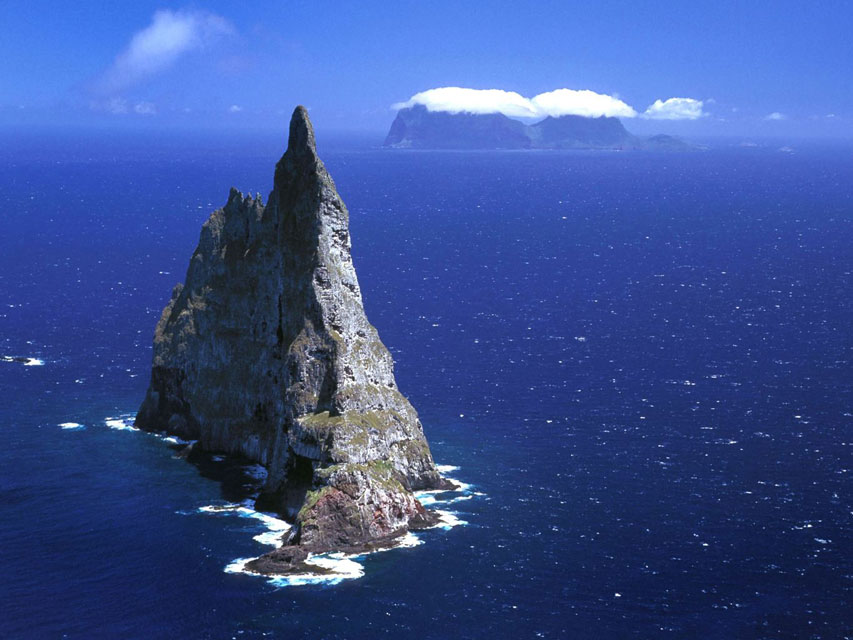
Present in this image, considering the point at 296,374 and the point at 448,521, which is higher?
the point at 296,374

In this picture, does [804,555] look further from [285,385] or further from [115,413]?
[115,413]

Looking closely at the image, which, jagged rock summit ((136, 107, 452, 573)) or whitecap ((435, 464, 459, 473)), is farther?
whitecap ((435, 464, 459, 473))

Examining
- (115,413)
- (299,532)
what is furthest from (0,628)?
(115,413)

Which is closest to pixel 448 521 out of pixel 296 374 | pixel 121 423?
pixel 296 374

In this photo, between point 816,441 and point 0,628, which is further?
point 816,441

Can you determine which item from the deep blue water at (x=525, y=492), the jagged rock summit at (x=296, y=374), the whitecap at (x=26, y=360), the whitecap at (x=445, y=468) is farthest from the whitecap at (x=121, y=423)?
the whitecap at (x=445, y=468)

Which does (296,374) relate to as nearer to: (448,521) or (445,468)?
→ (445,468)

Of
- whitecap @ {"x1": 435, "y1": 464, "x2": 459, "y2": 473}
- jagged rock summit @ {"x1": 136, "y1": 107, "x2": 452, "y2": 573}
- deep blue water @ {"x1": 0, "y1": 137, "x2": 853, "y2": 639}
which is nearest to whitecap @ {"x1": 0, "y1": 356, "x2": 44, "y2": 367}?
deep blue water @ {"x1": 0, "y1": 137, "x2": 853, "y2": 639}

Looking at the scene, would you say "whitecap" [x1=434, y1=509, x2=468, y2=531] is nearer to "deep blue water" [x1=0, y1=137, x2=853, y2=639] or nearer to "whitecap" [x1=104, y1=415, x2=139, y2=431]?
"deep blue water" [x1=0, y1=137, x2=853, y2=639]
